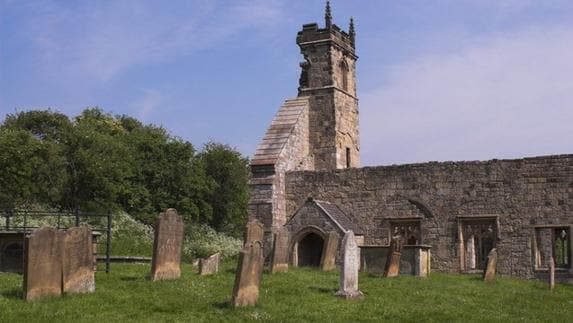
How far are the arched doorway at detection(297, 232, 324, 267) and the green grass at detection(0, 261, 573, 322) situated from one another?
518 cm

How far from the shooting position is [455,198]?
22875 mm

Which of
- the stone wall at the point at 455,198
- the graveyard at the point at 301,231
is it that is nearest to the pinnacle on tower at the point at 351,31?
the graveyard at the point at 301,231

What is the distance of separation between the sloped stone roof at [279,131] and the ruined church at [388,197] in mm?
38

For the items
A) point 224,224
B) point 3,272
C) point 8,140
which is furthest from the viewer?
point 224,224

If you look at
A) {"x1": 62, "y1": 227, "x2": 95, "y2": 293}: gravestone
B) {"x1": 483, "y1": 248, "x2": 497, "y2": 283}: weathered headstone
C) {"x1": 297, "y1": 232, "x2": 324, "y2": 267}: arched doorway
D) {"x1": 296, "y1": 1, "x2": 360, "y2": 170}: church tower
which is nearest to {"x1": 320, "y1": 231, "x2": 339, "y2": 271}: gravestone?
{"x1": 297, "y1": 232, "x2": 324, "y2": 267}: arched doorway

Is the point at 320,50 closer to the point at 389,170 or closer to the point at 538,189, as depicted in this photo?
the point at 389,170

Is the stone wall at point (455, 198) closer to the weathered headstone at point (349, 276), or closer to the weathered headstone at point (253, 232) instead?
the weathered headstone at point (253, 232)

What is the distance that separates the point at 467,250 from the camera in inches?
955

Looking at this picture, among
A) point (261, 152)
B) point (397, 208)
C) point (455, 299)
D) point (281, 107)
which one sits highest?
point (281, 107)

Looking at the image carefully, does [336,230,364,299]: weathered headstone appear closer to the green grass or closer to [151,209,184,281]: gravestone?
the green grass

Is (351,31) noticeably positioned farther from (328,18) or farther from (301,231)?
(301,231)

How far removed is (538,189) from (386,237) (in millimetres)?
Result: 4953

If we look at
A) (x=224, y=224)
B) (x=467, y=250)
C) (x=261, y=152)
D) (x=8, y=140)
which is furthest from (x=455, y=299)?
(x=224, y=224)

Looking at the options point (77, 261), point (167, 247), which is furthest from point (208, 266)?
point (77, 261)
